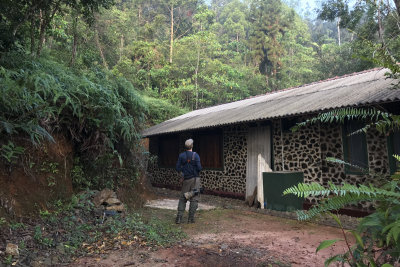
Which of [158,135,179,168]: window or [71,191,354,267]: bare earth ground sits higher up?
[158,135,179,168]: window

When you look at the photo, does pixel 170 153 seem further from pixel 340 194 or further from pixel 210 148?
pixel 340 194

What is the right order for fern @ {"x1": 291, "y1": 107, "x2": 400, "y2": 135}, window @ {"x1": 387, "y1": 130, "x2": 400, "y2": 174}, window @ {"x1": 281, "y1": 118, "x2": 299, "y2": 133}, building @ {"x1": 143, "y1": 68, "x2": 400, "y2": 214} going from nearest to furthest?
fern @ {"x1": 291, "y1": 107, "x2": 400, "y2": 135}
window @ {"x1": 387, "y1": 130, "x2": 400, "y2": 174}
building @ {"x1": 143, "y1": 68, "x2": 400, "y2": 214}
window @ {"x1": 281, "y1": 118, "x2": 299, "y2": 133}

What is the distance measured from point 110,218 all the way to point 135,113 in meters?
3.12

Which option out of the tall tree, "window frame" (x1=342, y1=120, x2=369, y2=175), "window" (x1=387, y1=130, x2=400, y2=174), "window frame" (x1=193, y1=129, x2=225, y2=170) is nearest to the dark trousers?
"window frame" (x1=342, y1=120, x2=369, y2=175)

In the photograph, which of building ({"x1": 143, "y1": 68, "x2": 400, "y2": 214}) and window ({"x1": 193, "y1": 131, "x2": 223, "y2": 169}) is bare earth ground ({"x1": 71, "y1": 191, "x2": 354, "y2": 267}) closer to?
building ({"x1": 143, "y1": 68, "x2": 400, "y2": 214})

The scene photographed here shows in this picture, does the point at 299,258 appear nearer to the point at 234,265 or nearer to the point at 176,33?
the point at 234,265

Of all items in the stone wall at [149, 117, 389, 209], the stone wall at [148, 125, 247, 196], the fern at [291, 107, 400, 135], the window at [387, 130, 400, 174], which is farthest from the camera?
the stone wall at [148, 125, 247, 196]

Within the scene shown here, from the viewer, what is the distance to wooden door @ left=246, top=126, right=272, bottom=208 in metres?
8.98

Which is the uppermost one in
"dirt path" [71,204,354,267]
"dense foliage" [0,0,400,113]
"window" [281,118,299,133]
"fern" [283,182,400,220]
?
"dense foliage" [0,0,400,113]

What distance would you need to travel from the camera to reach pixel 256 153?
9570 mm

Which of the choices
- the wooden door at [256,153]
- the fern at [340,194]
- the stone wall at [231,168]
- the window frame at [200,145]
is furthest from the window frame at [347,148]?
the fern at [340,194]

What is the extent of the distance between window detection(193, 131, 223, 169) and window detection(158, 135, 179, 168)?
61.3 inches

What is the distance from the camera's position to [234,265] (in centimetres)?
372

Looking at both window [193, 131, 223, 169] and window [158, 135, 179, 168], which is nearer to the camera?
window [193, 131, 223, 169]
